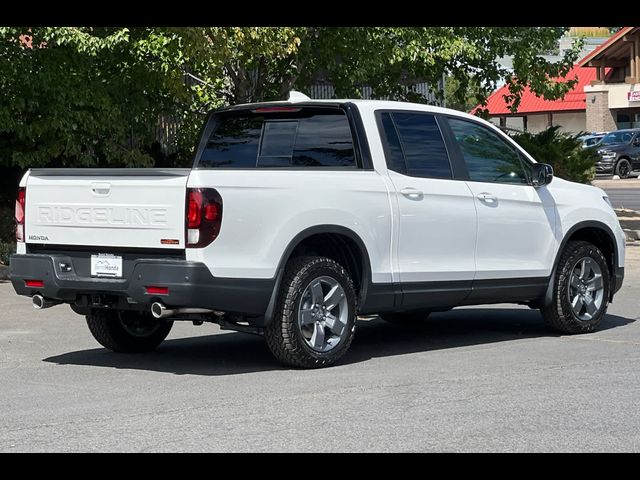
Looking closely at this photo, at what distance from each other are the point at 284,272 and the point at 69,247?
1.59 meters

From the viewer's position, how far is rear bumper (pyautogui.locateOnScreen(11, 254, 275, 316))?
8711 millimetres

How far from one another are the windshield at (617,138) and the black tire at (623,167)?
0.93 meters

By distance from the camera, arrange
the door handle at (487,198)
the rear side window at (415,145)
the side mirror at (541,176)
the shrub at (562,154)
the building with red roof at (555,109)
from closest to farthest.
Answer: the rear side window at (415,145) < the door handle at (487,198) < the side mirror at (541,176) < the shrub at (562,154) < the building with red roof at (555,109)

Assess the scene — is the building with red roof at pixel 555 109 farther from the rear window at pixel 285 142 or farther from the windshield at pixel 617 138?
the rear window at pixel 285 142

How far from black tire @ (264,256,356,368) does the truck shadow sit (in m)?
0.25

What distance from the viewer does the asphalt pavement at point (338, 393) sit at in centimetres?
683

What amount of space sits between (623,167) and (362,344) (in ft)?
126

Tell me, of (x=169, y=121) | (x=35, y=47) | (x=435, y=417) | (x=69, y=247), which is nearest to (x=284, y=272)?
(x=69, y=247)

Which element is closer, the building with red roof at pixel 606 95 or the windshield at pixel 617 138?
the windshield at pixel 617 138

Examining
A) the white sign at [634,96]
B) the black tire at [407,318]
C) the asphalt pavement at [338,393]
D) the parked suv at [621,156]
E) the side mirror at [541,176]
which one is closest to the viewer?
the asphalt pavement at [338,393]

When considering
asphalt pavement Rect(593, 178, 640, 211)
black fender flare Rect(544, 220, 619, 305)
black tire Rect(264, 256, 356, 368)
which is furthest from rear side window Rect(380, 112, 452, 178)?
asphalt pavement Rect(593, 178, 640, 211)

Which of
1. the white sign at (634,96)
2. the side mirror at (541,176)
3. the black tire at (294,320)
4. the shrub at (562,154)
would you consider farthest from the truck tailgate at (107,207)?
the white sign at (634,96)

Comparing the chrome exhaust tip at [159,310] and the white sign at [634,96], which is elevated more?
the white sign at [634,96]
